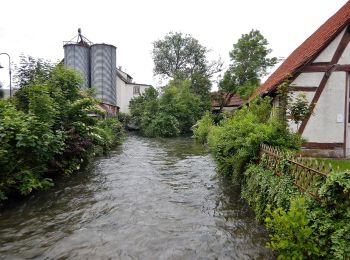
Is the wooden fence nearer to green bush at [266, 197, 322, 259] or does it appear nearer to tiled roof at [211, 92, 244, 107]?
green bush at [266, 197, 322, 259]

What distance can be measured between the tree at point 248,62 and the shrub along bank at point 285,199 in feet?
74.8

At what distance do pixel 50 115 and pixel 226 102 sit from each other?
2943cm

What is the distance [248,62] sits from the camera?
105 feet

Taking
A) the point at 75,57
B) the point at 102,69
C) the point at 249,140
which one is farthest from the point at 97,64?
the point at 249,140

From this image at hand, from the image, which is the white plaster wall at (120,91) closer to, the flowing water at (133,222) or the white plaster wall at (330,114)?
the flowing water at (133,222)

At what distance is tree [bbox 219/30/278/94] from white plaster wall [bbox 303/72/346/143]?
63.0ft

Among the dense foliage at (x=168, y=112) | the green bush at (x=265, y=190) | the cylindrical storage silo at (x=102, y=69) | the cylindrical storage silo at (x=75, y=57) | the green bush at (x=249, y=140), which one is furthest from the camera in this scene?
the cylindrical storage silo at (x=102, y=69)

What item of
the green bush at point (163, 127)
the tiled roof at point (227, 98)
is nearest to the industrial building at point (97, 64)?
the green bush at point (163, 127)

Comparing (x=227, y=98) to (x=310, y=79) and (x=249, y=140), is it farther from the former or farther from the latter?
(x=249, y=140)

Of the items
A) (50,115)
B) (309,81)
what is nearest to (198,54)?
(309,81)

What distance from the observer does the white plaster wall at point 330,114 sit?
1150 cm

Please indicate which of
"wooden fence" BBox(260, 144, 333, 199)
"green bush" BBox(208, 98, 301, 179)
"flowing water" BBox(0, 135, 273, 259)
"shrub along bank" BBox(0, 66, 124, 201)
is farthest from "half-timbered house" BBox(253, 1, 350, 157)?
"shrub along bank" BBox(0, 66, 124, 201)

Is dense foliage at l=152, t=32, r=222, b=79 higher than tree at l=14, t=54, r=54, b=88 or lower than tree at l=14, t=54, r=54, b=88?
higher

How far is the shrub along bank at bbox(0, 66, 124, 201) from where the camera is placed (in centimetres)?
748
